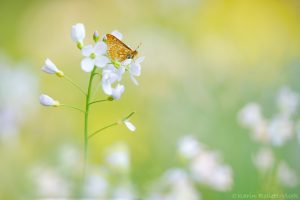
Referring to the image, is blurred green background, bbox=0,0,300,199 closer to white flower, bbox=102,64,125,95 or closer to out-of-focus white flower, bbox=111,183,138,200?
out-of-focus white flower, bbox=111,183,138,200

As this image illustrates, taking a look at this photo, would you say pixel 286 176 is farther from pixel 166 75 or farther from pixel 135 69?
pixel 166 75

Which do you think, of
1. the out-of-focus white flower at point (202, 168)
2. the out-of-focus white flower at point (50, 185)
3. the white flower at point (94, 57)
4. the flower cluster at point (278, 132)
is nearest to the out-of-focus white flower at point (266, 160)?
the flower cluster at point (278, 132)

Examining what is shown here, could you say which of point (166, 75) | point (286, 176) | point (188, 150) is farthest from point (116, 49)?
point (166, 75)

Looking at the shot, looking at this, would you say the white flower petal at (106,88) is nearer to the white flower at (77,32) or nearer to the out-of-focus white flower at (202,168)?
the white flower at (77,32)

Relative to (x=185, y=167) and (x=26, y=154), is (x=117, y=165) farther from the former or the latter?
(x=26, y=154)

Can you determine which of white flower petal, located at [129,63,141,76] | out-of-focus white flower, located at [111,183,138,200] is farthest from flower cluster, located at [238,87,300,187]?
white flower petal, located at [129,63,141,76]

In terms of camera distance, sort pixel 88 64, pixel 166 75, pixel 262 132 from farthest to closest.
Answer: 1. pixel 166 75
2. pixel 262 132
3. pixel 88 64
